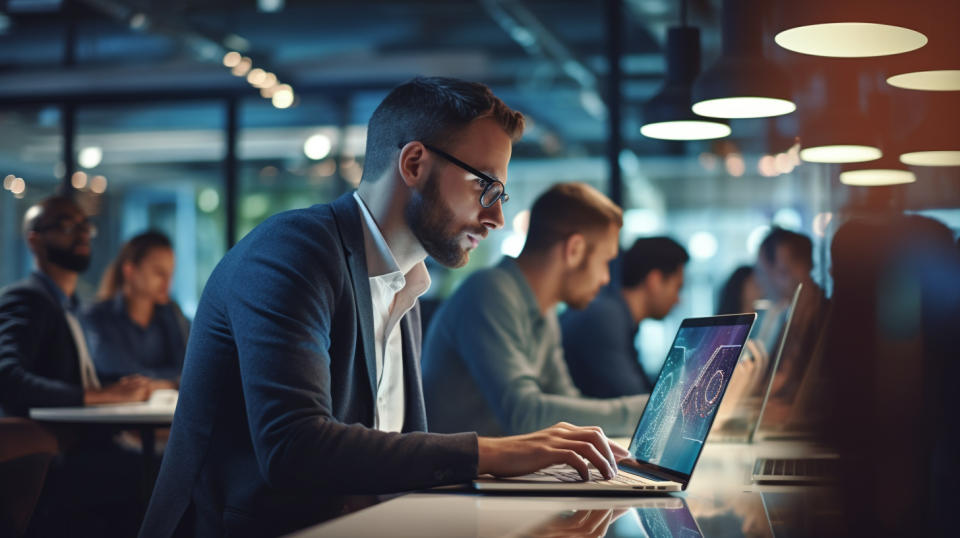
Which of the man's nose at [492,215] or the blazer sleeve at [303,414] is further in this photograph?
the man's nose at [492,215]

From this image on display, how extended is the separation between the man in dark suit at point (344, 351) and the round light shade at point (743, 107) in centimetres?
127

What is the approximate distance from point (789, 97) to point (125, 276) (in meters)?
3.56

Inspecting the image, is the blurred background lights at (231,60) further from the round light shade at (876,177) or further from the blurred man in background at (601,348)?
the round light shade at (876,177)

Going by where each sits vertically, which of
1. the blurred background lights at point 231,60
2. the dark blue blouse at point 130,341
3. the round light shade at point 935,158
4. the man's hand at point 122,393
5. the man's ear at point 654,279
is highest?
the blurred background lights at point 231,60

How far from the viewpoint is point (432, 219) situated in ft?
5.96

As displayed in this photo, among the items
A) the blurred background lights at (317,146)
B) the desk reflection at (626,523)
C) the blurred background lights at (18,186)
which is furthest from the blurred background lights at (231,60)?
the desk reflection at (626,523)

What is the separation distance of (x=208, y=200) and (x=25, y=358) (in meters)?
4.95

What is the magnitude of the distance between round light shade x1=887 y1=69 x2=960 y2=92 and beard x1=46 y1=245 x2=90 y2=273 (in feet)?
10.4

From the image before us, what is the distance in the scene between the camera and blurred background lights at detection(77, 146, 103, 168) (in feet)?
27.5

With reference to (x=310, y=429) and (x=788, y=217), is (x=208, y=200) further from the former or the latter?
(x=310, y=429)

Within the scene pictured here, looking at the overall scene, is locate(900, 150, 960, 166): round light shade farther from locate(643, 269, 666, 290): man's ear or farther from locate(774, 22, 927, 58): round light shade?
locate(643, 269, 666, 290): man's ear

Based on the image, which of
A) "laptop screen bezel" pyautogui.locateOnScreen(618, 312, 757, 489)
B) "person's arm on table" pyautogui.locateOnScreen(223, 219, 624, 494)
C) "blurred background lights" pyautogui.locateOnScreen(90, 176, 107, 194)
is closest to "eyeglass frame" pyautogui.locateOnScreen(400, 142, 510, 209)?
"person's arm on table" pyautogui.locateOnScreen(223, 219, 624, 494)

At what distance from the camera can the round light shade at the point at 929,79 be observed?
8.17ft

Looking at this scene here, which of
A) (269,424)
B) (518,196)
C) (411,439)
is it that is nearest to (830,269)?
(411,439)
